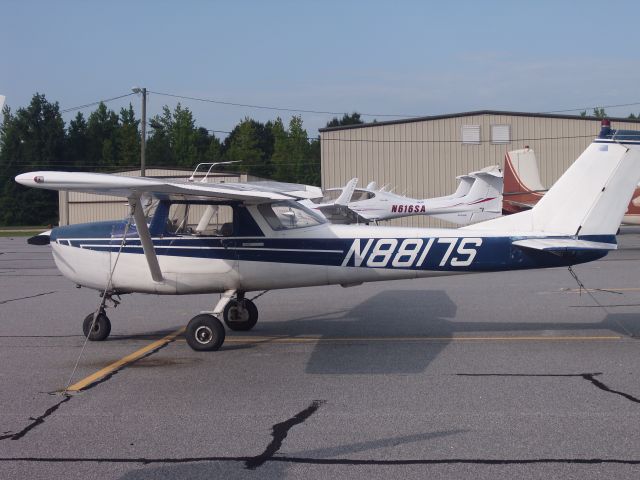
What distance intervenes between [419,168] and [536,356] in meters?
32.7

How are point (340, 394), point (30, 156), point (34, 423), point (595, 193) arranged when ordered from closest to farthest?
1. point (34, 423)
2. point (340, 394)
3. point (595, 193)
4. point (30, 156)

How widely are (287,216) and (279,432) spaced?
4122mm

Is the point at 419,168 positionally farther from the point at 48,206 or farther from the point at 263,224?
the point at 48,206

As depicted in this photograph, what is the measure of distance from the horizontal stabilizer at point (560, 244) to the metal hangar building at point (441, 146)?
30732 millimetres

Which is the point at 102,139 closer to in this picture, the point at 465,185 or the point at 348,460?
the point at 465,185

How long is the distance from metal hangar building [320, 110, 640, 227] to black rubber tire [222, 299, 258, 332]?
29.8 metres

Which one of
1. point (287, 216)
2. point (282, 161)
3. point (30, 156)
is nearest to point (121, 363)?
point (287, 216)

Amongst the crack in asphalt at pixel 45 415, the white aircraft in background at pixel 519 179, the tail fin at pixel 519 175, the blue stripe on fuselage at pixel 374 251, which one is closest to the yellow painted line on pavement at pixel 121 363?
the crack in asphalt at pixel 45 415

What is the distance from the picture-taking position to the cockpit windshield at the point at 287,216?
9.21 metres

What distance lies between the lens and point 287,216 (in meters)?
9.32

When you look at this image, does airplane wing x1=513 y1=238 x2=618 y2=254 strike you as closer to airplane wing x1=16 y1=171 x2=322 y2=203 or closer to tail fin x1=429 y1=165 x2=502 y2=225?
airplane wing x1=16 y1=171 x2=322 y2=203

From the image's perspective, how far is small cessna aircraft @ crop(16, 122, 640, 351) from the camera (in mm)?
8758

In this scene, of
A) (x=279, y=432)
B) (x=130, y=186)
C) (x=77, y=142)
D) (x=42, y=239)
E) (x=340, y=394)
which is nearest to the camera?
(x=279, y=432)

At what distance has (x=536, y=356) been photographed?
8.09 m
